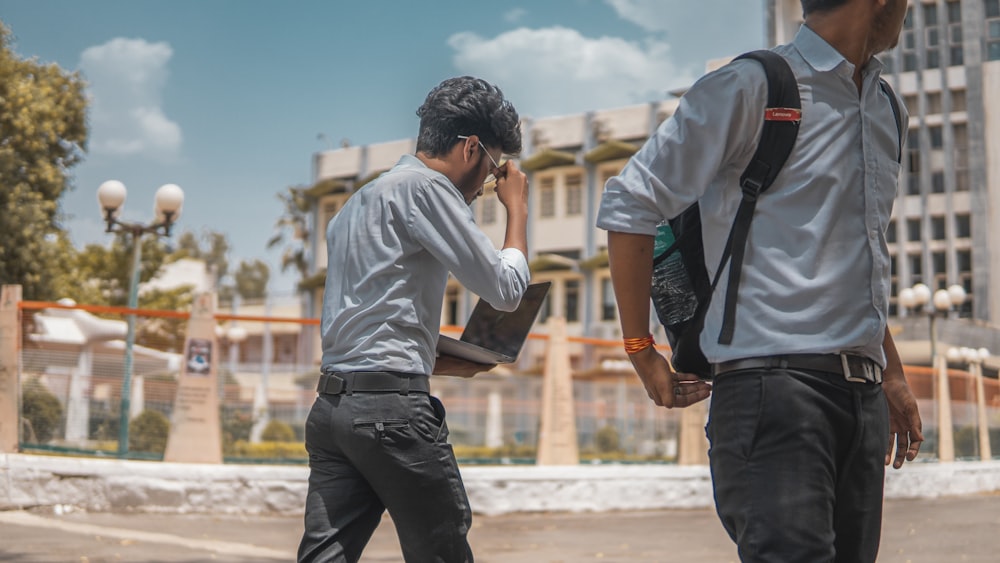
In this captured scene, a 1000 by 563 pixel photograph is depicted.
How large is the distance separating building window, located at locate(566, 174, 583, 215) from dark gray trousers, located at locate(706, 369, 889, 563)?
43.7 meters

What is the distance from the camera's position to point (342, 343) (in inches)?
122

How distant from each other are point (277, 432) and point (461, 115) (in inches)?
438

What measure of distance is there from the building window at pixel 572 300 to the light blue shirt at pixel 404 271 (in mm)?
42908

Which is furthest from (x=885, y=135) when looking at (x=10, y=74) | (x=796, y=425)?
(x=10, y=74)

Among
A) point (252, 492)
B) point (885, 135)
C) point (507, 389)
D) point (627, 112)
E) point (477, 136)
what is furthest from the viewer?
point (627, 112)

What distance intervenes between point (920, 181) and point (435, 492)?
167 ft

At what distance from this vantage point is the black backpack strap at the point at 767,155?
2.42m

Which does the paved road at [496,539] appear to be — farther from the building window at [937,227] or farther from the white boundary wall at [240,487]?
the building window at [937,227]

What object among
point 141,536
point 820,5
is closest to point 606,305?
point 141,536

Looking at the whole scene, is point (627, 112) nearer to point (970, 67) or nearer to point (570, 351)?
point (970, 67)

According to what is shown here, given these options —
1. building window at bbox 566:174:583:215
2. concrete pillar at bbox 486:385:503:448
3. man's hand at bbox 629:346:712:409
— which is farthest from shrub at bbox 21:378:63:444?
building window at bbox 566:174:583:215

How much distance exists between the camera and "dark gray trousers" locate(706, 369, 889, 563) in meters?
2.28

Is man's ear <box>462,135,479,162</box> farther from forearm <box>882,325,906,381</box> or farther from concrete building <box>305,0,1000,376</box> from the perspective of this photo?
concrete building <box>305,0,1000,376</box>

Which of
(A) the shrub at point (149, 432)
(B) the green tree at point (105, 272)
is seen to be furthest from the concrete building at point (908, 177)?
(A) the shrub at point (149, 432)
